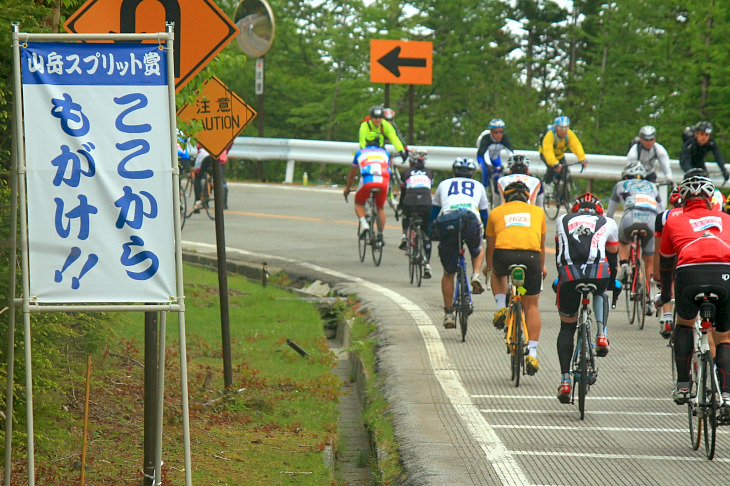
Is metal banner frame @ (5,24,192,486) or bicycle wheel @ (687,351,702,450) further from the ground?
metal banner frame @ (5,24,192,486)

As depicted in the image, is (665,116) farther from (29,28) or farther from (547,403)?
(29,28)

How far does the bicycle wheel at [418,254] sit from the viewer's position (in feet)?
49.0

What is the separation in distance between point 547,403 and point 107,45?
5.33 m

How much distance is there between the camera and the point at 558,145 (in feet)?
64.4

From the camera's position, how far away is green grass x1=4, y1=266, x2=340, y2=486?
679cm

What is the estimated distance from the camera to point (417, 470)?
6.83 meters

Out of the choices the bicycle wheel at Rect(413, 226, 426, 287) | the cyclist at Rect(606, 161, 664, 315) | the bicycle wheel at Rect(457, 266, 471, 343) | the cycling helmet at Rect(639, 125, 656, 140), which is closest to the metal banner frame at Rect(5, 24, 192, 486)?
the bicycle wheel at Rect(457, 266, 471, 343)

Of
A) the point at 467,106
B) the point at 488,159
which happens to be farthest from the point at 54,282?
the point at 467,106

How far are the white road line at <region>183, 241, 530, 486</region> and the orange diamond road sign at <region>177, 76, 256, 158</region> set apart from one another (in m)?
2.84

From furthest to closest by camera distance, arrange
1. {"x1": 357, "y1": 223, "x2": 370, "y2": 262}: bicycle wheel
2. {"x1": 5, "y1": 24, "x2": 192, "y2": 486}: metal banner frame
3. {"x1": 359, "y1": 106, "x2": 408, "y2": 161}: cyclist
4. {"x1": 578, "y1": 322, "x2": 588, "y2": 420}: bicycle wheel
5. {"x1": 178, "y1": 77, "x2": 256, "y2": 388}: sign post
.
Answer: {"x1": 359, "y1": 106, "x2": 408, "y2": 161}: cyclist
{"x1": 357, "y1": 223, "x2": 370, "y2": 262}: bicycle wheel
{"x1": 178, "y1": 77, "x2": 256, "y2": 388}: sign post
{"x1": 578, "y1": 322, "x2": 588, "y2": 420}: bicycle wheel
{"x1": 5, "y1": 24, "x2": 192, "y2": 486}: metal banner frame

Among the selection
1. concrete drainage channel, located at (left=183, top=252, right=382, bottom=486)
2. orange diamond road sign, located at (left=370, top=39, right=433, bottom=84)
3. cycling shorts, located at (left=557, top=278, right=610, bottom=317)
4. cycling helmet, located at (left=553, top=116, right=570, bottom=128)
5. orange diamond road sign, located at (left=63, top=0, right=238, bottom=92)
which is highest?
orange diamond road sign, located at (left=370, top=39, right=433, bottom=84)

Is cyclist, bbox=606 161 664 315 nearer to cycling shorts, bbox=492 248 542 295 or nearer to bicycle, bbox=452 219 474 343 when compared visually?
bicycle, bbox=452 219 474 343

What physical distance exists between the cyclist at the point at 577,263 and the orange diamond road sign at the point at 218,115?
112 inches

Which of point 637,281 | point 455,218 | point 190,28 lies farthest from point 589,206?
point 190,28
